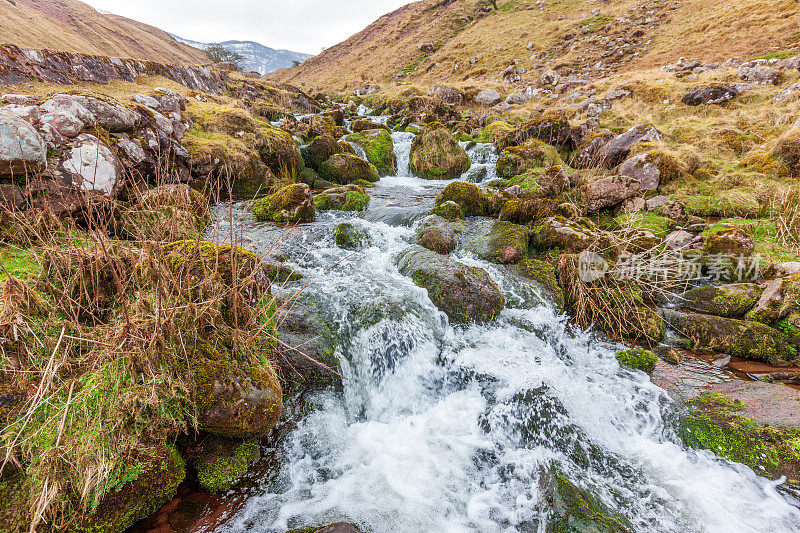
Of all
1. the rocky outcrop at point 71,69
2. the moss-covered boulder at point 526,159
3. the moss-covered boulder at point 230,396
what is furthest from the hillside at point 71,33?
the moss-covered boulder at point 230,396

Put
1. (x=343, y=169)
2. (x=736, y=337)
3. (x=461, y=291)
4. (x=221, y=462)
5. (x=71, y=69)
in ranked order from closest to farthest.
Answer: (x=221, y=462), (x=736, y=337), (x=461, y=291), (x=71, y=69), (x=343, y=169)

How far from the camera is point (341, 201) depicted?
1018cm

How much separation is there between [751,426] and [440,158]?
1225cm

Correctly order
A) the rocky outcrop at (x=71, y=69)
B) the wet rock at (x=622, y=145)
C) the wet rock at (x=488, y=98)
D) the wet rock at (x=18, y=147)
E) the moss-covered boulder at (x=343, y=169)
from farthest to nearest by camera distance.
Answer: the wet rock at (x=488, y=98)
the moss-covered boulder at (x=343, y=169)
the wet rock at (x=622, y=145)
the rocky outcrop at (x=71, y=69)
the wet rock at (x=18, y=147)

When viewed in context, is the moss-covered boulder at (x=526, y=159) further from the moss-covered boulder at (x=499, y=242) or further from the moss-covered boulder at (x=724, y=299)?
the moss-covered boulder at (x=724, y=299)

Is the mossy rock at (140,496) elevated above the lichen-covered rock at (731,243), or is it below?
below

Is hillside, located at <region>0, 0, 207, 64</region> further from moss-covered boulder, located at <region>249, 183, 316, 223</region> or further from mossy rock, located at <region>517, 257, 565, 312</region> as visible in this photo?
mossy rock, located at <region>517, 257, 565, 312</region>

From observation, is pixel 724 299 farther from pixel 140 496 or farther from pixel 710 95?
pixel 710 95

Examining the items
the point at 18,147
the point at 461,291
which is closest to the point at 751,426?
the point at 461,291

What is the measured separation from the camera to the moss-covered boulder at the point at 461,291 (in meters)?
5.82

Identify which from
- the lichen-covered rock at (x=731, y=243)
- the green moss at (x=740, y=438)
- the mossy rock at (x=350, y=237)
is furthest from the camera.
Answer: the mossy rock at (x=350, y=237)

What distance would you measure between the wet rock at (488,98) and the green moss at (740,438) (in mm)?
23386

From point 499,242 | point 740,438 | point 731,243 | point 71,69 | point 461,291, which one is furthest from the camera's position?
point 71,69

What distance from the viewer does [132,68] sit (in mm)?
13602
